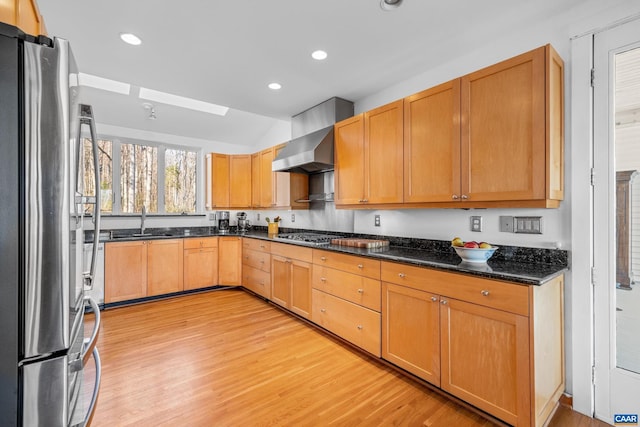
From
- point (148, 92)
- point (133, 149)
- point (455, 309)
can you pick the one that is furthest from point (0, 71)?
point (133, 149)

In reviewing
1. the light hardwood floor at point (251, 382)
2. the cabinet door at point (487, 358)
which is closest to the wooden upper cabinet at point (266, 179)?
the light hardwood floor at point (251, 382)

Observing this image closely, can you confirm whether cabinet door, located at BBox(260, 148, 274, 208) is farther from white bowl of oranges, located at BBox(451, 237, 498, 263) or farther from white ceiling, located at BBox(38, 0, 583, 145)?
white bowl of oranges, located at BBox(451, 237, 498, 263)

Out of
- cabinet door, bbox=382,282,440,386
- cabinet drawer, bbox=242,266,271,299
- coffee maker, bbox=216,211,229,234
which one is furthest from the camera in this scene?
coffee maker, bbox=216,211,229,234

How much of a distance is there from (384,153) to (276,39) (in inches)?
50.4

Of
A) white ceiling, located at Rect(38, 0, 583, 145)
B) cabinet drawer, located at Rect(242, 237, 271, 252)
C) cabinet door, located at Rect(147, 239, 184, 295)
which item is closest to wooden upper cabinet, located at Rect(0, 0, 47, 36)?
white ceiling, located at Rect(38, 0, 583, 145)

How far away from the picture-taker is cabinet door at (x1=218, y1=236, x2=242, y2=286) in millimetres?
4645

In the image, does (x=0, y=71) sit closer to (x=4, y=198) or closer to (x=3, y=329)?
(x=4, y=198)

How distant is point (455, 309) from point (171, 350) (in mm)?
2390

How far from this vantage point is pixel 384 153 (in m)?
2.70

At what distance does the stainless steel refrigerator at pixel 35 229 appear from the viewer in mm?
703

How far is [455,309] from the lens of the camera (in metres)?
1.86

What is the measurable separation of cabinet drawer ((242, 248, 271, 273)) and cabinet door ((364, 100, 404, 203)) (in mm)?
1773

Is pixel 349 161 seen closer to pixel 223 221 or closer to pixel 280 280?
pixel 280 280

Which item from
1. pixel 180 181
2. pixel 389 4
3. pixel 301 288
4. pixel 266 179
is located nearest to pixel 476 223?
pixel 389 4
